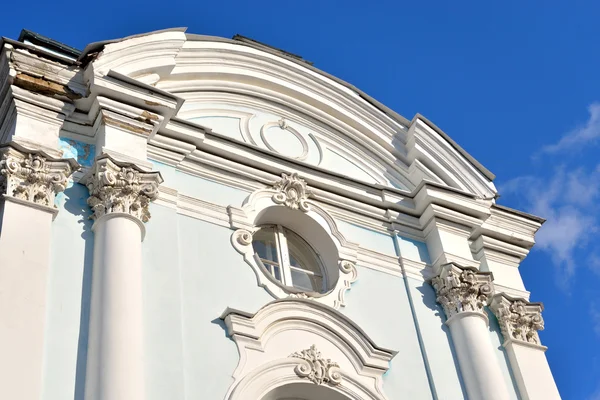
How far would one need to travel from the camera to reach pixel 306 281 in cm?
1180

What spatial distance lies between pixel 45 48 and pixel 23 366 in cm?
415

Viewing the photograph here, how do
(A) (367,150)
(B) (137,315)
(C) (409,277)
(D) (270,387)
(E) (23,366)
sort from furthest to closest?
(A) (367,150) → (C) (409,277) → (D) (270,387) → (B) (137,315) → (E) (23,366)

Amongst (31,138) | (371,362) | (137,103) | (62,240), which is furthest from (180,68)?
(371,362)

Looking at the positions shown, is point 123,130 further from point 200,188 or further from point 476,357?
point 476,357

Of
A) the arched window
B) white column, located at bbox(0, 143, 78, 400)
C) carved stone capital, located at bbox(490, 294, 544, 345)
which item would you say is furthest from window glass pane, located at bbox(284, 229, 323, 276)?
white column, located at bbox(0, 143, 78, 400)

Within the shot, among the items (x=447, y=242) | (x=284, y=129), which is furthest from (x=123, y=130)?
(x=447, y=242)

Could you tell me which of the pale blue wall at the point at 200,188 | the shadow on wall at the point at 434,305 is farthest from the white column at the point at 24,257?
the shadow on wall at the point at 434,305

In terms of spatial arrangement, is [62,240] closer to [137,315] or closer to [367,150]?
[137,315]

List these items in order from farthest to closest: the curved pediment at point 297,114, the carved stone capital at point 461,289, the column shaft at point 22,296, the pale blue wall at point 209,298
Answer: the curved pediment at point 297,114, the carved stone capital at point 461,289, the pale blue wall at point 209,298, the column shaft at point 22,296

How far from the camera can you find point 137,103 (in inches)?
440

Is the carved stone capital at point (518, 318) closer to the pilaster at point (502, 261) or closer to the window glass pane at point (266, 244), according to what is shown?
the pilaster at point (502, 261)

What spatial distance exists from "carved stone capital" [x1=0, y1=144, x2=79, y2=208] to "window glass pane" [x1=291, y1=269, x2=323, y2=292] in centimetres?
294

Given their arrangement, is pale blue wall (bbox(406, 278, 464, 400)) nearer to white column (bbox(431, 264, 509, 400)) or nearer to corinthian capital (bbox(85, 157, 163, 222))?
white column (bbox(431, 264, 509, 400))

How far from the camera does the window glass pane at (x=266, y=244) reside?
38.4ft
